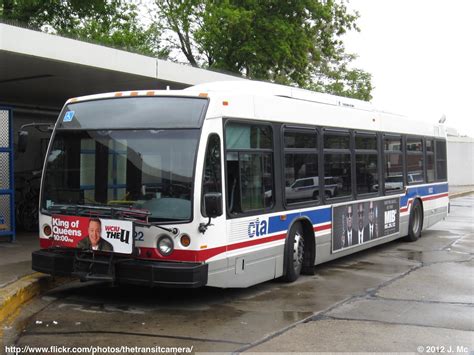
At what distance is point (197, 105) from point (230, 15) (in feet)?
71.6

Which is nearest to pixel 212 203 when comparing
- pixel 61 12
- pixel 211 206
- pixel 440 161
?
pixel 211 206

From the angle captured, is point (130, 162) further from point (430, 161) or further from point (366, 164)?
point (430, 161)

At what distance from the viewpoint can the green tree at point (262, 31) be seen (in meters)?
29.8

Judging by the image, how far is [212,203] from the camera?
664cm

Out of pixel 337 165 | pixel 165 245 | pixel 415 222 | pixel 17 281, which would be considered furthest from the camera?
pixel 415 222

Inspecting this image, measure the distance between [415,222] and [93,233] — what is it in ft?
29.8

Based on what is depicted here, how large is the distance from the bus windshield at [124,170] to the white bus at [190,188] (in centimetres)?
1

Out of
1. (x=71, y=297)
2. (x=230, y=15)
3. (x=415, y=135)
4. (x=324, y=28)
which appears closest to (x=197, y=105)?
(x=71, y=297)

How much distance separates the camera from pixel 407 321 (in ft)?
22.1

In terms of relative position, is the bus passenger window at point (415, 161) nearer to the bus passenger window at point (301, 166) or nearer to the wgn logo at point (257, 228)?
the bus passenger window at point (301, 166)

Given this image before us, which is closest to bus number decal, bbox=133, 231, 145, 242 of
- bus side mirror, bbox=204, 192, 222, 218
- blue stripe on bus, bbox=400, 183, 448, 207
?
bus side mirror, bbox=204, 192, 222, 218

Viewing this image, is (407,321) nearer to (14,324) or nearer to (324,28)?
(14,324)

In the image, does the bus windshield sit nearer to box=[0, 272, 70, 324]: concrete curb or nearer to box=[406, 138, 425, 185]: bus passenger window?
box=[0, 272, 70, 324]: concrete curb

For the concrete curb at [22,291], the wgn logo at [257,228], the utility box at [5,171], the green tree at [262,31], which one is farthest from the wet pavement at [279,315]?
the green tree at [262,31]
